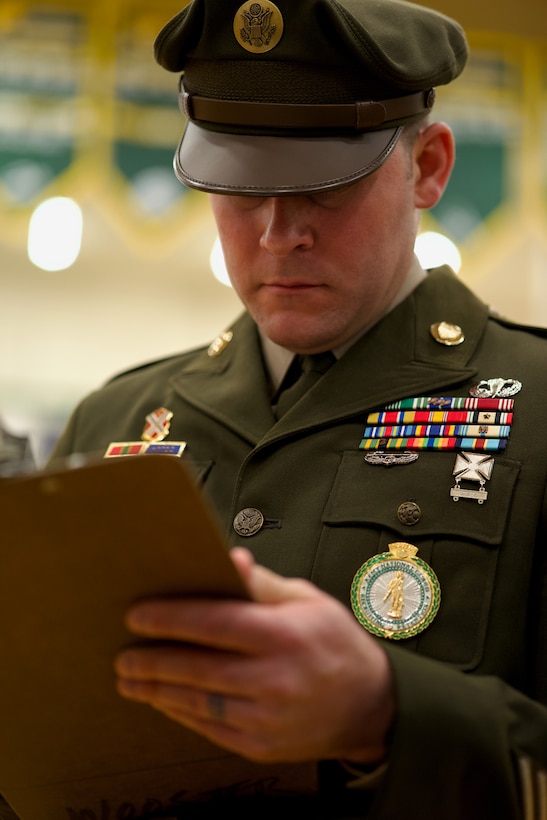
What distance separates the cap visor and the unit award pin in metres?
0.53

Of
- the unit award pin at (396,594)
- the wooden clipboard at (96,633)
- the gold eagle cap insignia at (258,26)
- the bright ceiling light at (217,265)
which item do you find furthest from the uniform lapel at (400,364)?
the bright ceiling light at (217,265)

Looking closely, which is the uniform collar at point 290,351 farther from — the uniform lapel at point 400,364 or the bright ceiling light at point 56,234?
the bright ceiling light at point 56,234

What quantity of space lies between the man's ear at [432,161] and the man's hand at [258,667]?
0.93 metres

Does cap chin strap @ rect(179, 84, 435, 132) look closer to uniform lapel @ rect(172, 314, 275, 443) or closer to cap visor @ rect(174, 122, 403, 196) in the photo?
cap visor @ rect(174, 122, 403, 196)

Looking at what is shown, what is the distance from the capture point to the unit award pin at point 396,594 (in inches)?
56.5

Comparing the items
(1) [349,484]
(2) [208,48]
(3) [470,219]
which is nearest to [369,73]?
(2) [208,48]

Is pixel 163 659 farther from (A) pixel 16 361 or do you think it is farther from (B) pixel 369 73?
(A) pixel 16 361

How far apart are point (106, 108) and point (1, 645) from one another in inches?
158

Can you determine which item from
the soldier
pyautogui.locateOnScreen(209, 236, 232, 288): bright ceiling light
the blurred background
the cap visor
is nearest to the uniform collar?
the soldier

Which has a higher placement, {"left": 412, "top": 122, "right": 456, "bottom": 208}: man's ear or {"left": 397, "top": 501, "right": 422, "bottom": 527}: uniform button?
{"left": 412, "top": 122, "right": 456, "bottom": 208}: man's ear

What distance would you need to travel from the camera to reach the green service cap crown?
5.31 ft

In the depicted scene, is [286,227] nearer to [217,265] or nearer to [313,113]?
[313,113]

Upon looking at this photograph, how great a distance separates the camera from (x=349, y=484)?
1585mm

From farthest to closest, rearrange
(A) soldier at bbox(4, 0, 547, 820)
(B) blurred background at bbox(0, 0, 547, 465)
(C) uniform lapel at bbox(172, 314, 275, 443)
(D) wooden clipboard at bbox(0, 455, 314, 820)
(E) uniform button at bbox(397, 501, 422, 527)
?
(B) blurred background at bbox(0, 0, 547, 465), (C) uniform lapel at bbox(172, 314, 275, 443), (E) uniform button at bbox(397, 501, 422, 527), (A) soldier at bbox(4, 0, 547, 820), (D) wooden clipboard at bbox(0, 455, 314, 820)
